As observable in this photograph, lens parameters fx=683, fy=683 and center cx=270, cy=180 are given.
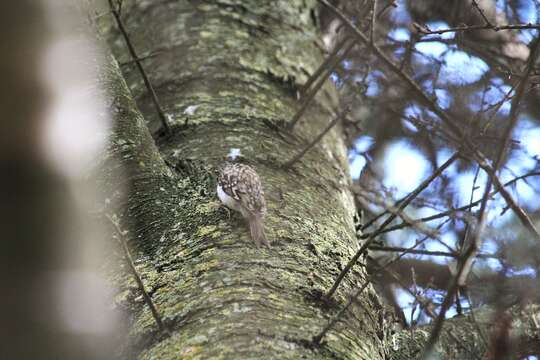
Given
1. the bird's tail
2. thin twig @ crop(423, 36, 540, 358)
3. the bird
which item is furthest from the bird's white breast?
thin twig @ crop(423, 36, 540, 358)

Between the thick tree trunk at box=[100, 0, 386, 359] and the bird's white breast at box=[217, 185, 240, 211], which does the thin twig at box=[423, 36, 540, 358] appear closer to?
the thick tree trunk at box=[100, 0, 386, 359]

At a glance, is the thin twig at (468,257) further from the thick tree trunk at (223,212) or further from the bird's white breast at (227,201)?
the bird's white breast at (227,201)

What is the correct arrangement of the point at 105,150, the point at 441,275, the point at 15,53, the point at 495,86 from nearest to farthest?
1. the point at 15,53
2. the point at 105,150
3. the point at 495,86
4. the point at 441,275

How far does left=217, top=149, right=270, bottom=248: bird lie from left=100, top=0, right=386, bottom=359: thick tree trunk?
0.13ft

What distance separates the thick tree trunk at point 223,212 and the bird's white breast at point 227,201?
6 cm

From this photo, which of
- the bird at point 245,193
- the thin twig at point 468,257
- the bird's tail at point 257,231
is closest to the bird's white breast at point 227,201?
the bird at point 245,193

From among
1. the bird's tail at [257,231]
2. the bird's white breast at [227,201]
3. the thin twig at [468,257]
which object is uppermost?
the bird's white breast at [227,201]

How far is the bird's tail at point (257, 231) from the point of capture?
7.72ft

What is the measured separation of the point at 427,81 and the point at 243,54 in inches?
53.3

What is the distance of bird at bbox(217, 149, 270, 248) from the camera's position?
2414 millimetres

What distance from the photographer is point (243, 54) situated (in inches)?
140

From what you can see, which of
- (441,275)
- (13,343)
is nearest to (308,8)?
(441,275)

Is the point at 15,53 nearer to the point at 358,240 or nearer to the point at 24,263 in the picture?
the point at 24,263

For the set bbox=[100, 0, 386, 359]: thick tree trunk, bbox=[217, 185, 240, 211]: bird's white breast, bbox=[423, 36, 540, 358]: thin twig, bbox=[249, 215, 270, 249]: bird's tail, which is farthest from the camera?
bbox=[217, 185, 240, 211]: bird's white breast
